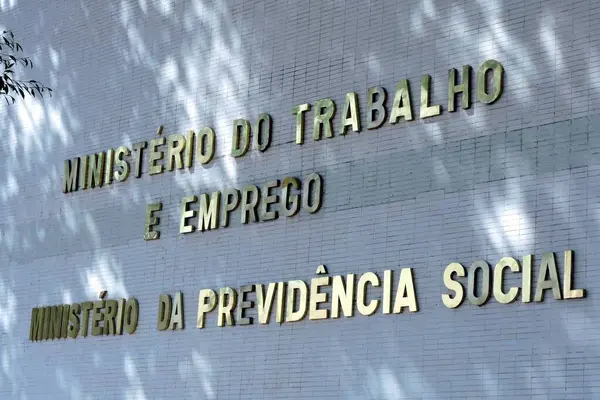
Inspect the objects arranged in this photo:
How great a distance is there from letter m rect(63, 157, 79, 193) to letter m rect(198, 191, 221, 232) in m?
2.53

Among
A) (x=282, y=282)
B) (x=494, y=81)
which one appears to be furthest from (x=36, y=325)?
(x=494, y=81)

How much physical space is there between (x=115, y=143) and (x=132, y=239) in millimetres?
1404

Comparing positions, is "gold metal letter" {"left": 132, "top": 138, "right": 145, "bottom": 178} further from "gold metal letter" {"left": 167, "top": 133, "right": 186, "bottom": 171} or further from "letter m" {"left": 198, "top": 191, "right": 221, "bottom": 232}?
"letter m" {"left": 198, "top": 191, "right": 221, "bottom": 232}

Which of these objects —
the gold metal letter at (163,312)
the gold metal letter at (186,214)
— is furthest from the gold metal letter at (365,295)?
the gold metal letter at (163,312)

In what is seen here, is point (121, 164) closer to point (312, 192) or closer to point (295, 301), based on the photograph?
point (312, 192)

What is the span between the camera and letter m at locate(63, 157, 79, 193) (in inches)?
611

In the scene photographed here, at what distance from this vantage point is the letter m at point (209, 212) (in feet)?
44.4

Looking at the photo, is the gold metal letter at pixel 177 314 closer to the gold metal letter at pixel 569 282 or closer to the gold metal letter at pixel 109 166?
the gold metal letter at pixel 109 166

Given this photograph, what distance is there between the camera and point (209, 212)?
13609 mm

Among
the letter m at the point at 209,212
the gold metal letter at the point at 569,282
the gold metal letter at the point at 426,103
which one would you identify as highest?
the gold metal letter at the point at 426,103

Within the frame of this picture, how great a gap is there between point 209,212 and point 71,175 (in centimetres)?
284

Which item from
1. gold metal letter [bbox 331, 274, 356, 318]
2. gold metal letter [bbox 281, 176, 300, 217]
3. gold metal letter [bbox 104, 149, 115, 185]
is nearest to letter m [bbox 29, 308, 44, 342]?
gold metal letter [bbox 104, 149, 115, 185]

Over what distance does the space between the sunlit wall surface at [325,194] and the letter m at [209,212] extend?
0.42ft

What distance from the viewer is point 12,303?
15.9 m
